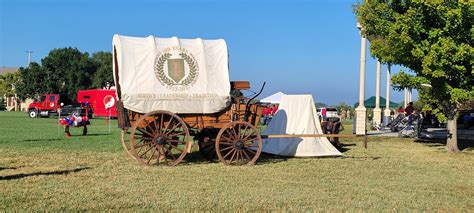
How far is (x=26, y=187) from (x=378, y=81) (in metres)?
27.5

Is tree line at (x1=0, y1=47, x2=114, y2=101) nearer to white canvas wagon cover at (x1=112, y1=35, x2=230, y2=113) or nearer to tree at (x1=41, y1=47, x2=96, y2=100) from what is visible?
tree at (x1=41, y1=47, x2=96, y2=100)

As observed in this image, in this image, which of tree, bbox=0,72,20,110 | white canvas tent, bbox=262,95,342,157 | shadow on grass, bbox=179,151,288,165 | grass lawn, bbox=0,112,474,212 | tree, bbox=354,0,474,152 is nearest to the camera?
grass lawn, bbox=0,112,474,212

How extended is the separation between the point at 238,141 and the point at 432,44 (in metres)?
7.20

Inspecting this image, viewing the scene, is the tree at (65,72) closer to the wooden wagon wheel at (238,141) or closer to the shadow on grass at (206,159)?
the shadow on grass at (206,159)

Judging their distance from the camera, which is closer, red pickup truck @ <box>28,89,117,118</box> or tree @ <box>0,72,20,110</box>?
red pickup truck @ <box>28,89,117,118</box>

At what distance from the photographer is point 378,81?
Result: 33000 millimetres

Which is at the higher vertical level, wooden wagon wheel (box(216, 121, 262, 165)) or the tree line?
the tree line

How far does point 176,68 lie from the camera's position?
1209cm

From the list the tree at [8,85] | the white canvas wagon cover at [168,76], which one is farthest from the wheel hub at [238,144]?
the tree at [8,85]

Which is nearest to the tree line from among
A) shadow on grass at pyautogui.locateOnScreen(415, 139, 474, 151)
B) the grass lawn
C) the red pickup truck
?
the red pickup truck

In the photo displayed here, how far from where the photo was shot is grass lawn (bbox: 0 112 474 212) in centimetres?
745

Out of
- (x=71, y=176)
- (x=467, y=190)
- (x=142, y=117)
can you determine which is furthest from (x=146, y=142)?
(x=467, y=190)

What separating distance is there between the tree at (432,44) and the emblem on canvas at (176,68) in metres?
6.92

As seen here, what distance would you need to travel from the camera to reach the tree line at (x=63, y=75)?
73.2m
